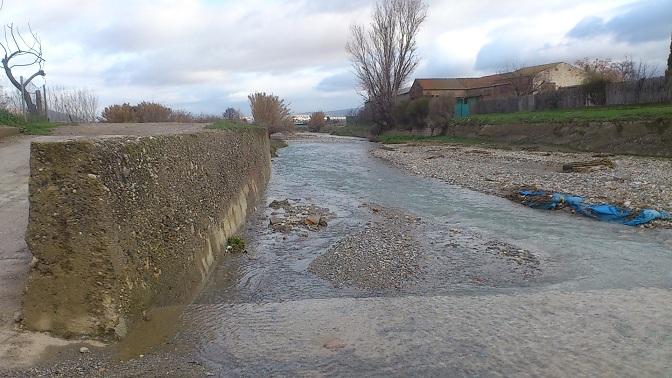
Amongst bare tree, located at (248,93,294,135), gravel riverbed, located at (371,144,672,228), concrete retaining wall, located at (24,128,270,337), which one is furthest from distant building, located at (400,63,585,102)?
concrete retaining wall, located at (24,128,270,337)

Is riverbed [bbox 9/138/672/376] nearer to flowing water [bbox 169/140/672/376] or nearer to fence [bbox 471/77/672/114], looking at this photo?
flowing water [bbox 169/140/672/376]

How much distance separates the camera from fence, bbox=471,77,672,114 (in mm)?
30484

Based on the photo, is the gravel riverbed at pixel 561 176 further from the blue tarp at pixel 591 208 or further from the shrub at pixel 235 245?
the shrub at pixel 235 245

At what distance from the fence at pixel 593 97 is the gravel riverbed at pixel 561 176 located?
8985 millimetres

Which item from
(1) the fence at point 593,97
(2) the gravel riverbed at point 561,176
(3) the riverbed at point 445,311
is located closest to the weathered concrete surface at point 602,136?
(2) the gravel riverbed at point 561,176

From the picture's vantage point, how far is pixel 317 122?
315 ft

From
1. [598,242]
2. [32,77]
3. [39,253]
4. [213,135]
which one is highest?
[32,77]

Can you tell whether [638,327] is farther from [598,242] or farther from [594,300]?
[598,242]

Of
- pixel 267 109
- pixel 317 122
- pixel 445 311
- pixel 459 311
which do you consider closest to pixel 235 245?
pixel 445 311

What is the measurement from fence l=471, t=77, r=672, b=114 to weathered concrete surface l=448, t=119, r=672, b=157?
512 cm

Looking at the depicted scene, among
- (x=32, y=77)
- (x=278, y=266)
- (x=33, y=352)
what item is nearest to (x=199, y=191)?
(x=278, y=266)

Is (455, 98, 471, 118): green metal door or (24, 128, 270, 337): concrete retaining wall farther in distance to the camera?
(455, 98, 471, 118): green metal door

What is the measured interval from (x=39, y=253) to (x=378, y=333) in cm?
342

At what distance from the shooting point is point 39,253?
479 centimetres
